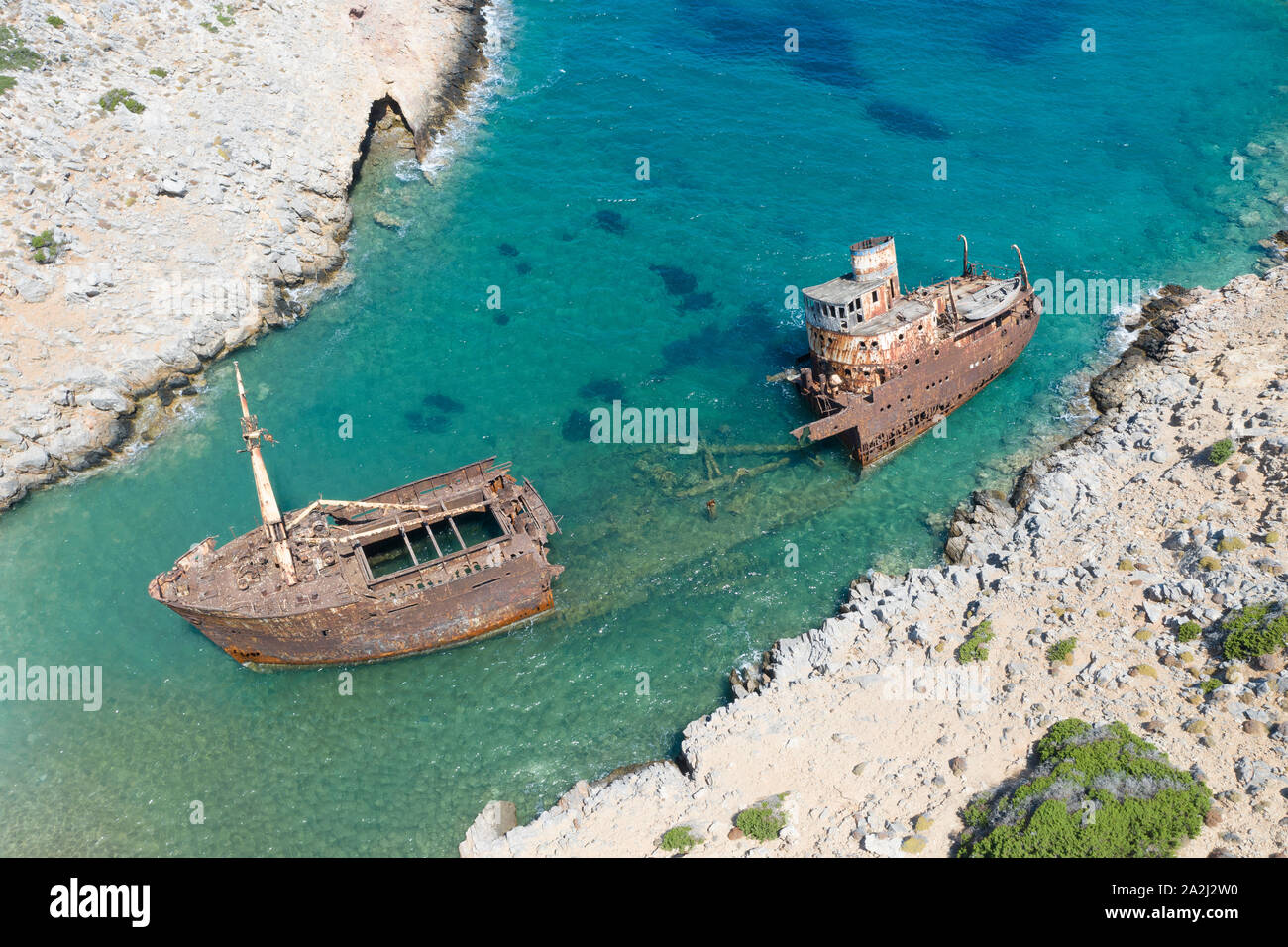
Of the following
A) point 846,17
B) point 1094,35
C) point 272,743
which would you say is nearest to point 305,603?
point 272,743

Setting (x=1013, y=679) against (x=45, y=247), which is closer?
(x=1013, y=679)

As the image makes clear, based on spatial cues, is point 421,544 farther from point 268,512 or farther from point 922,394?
point 922,394

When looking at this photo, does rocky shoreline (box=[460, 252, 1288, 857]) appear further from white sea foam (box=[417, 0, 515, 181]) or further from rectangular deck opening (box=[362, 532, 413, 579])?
white sea foam (box=[417, 0, 515, 181])

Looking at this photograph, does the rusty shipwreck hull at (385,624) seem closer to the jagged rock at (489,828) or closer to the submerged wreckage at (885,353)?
the jagged rock at (489,828)

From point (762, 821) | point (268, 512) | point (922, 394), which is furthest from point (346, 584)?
point (922, 394)

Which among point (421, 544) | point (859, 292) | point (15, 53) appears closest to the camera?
point (421, 544)

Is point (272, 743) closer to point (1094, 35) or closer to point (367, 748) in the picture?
point (367, 748)

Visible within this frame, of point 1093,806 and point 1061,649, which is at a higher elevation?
point 1061,649
